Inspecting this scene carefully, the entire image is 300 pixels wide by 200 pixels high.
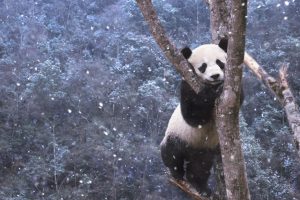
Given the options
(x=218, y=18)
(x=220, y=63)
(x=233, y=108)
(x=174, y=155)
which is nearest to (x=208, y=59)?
(x=220, y=63)

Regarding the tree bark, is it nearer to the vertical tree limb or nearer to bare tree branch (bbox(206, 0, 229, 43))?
the vertical tree limb

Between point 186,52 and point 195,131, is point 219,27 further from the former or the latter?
point 195,131

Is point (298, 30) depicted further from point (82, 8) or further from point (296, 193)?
point (82, 8)

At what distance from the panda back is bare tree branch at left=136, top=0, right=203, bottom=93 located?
820mm

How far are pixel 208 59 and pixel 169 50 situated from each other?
2.21 feet

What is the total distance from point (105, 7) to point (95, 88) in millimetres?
3358

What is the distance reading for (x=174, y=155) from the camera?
2.94m

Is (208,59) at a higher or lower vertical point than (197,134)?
higher

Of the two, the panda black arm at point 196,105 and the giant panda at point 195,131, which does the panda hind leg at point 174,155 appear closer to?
the giant panda at point 195,131

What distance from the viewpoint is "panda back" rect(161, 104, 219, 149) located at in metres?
2.81

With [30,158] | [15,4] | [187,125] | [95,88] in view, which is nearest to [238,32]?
[187,125]

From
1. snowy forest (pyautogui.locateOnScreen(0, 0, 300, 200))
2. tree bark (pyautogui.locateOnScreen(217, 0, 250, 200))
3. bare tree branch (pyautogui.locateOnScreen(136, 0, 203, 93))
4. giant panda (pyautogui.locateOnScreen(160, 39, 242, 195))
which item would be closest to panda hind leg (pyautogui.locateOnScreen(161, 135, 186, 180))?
giant panda (pyautogui.locateOnScreen(160, 39, 242, 195))

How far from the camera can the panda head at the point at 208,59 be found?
98.6 inches

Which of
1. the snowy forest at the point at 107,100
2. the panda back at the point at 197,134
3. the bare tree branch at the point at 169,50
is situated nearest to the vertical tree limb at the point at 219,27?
the panda back at the point at 197,134
